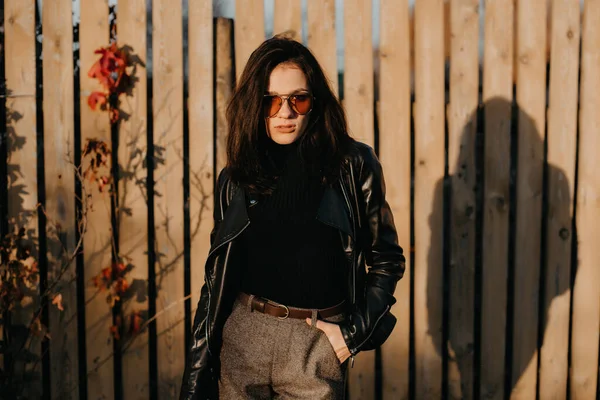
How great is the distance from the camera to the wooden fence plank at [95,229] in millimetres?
3572

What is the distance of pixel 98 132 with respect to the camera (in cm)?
361

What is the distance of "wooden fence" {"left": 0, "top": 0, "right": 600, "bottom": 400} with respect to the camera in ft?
11.7

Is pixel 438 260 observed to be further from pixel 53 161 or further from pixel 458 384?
pixel 53 161

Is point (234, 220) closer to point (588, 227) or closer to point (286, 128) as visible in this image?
point (286, 128)

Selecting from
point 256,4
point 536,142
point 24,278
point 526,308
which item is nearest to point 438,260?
point 526,308

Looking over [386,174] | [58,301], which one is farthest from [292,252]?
[58,301]

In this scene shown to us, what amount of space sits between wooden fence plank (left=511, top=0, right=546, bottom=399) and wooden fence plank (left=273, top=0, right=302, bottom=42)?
1141mm

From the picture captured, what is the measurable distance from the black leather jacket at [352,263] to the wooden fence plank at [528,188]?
1526 mm

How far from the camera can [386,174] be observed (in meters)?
3.63

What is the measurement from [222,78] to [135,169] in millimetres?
660

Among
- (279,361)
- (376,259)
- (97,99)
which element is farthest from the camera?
(97,99)

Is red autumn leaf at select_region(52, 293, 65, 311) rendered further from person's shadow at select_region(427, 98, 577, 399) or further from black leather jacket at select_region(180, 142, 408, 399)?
person's shadow at select_region(427, 98, 577, 399)

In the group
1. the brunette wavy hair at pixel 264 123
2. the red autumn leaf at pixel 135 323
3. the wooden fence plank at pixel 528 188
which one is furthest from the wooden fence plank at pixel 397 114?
the red autumn leaf at pixel 135 323

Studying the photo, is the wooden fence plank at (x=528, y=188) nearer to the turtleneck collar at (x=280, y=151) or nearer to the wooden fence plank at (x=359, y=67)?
the wooden fence plank at (x=359, y=67)
